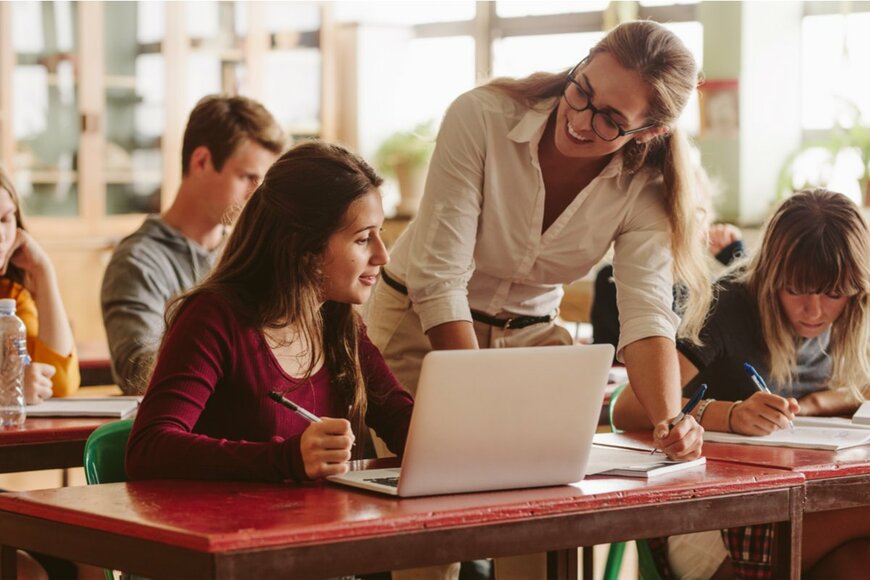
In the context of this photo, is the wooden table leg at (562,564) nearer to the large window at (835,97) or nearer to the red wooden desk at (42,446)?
the red wooden desk at (42,446)

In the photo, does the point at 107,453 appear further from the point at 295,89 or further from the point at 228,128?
the point at 295,89

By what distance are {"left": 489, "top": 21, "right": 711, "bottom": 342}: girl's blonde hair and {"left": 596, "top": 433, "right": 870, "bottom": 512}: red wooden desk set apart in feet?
1.32

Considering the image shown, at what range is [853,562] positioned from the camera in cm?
203

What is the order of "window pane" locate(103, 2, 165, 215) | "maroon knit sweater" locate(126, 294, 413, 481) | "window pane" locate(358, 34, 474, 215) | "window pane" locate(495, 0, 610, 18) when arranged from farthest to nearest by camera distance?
"window pane" locate(358, 34, 474, 215)
"window pane" locate(495, 0, 610, 18)
"window pane" locate(103, 2, 165, 215)
"maroon knit sweater" locate(126, 294, 413, 481)

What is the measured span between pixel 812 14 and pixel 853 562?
11.9 ft

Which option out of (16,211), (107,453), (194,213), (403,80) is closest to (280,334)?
(107,453)

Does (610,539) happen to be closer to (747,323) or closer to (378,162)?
(747,323)

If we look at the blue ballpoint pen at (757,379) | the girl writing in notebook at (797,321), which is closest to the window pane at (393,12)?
the girl writing in notebook at (797,321)

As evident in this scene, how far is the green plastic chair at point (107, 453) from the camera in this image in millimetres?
1784

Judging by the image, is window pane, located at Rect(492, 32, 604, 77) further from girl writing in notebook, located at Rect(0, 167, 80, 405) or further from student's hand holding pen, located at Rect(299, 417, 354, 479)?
student's hand holding pen, located at Rect(299, 417, 354, 479)

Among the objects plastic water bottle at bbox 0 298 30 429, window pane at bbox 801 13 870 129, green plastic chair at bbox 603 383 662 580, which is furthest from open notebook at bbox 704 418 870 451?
window pane at bbox 801 13 870 129

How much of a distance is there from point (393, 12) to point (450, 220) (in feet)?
15.5

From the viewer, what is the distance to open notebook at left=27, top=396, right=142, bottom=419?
2246 mm

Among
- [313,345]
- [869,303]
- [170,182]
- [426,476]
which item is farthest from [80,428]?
[170,182]
